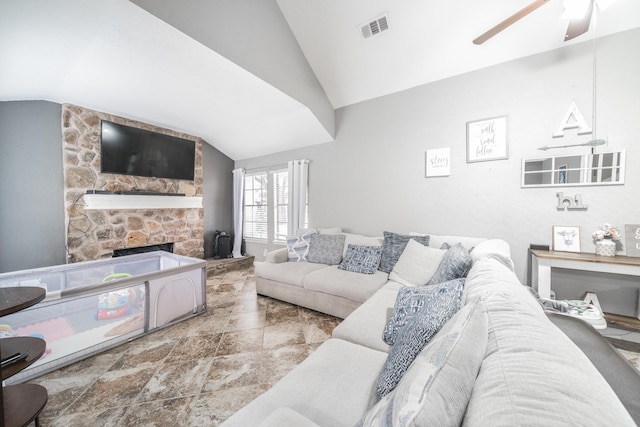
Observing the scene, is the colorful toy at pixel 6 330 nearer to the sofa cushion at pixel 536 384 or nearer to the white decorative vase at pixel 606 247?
the sofa cushion at pixel 536 384

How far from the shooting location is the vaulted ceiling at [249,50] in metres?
1.86

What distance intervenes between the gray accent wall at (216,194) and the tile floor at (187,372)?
104 inches

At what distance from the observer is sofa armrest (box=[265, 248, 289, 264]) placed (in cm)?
329

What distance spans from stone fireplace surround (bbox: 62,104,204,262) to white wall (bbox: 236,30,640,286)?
2722 mm

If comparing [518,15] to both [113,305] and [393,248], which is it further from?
[113,305]

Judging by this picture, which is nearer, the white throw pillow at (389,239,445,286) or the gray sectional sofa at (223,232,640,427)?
the gray sectional sofa at (223,232,640,427)

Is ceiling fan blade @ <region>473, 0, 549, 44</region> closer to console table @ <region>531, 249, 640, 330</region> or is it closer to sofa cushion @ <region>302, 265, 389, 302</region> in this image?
console table @ <region>531, 249, 640, 330</region>

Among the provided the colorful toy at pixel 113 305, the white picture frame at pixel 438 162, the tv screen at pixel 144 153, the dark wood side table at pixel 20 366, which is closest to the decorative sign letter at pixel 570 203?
the white picture frame at pixel 438 162

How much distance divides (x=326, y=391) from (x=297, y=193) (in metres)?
3.38

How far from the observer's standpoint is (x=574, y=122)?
2.30 m

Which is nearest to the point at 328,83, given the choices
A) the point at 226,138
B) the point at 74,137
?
the point at 226,138

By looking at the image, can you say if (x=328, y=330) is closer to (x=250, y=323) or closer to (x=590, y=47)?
(x=250, y=323)

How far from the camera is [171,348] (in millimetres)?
2035

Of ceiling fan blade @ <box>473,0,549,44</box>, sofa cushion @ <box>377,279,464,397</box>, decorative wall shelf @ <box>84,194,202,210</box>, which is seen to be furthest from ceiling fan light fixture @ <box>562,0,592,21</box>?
decorative wall shelf @ <box>84,194,202,210</box>
